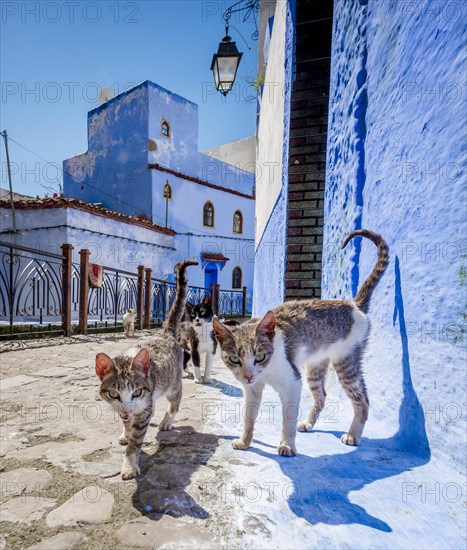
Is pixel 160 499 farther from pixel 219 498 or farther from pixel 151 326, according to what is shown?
pixel 151 326

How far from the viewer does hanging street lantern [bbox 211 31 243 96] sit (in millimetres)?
6969

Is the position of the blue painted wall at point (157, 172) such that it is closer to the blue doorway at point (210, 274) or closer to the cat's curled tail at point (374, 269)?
the blue doorway at point (210, 274)

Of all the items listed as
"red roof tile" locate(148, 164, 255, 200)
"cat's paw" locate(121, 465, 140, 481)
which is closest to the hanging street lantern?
"cat's paw" locate(121, 465, 140, 481)

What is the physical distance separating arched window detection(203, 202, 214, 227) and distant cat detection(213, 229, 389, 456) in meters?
19.1

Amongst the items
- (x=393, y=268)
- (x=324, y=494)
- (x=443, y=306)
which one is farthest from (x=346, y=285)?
(x=324, y=494)

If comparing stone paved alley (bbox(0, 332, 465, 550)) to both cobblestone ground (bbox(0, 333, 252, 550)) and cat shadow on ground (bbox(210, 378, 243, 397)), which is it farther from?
cat shadow on ground (bbox(210, 378, 243, 397))

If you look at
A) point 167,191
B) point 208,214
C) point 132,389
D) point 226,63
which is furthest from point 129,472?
point 208,214

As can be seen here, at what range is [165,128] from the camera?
62.3 ft

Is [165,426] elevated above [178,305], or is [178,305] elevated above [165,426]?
[178,305]

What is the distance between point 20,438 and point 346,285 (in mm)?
2916

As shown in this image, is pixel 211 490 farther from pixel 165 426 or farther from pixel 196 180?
pixel 196 180

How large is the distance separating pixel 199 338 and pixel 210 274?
57.2ft

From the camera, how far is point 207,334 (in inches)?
158

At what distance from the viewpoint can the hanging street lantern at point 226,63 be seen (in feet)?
22.9
